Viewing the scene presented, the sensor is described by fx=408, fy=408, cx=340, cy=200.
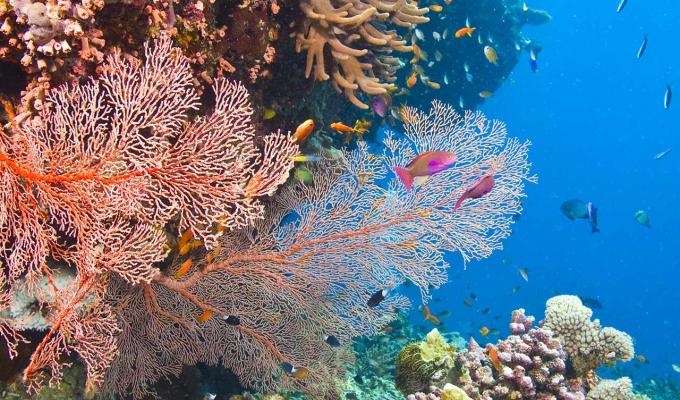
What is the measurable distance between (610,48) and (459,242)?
Answer: 115270 millimetres

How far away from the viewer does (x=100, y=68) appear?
2674 millimetres

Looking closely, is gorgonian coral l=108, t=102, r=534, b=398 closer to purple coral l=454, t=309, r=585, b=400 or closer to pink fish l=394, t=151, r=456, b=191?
pink fish l=394, t=151, r=456, b=191

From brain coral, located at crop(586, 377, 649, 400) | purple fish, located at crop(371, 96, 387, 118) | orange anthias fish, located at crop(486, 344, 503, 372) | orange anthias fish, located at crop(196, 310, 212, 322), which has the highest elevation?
purple fish, located at crop(371, 96, 387, 118)

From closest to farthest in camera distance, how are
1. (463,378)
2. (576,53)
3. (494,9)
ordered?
(463,378) < (494,9) < (576,53)

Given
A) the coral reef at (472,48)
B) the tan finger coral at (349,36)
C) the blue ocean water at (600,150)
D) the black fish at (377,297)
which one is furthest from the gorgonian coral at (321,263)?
the blue ocean water at (600,150)

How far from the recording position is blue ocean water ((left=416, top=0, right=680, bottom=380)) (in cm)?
8588

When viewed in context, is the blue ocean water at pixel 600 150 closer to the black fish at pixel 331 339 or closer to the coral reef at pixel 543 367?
the coral reef at pixel 543 367

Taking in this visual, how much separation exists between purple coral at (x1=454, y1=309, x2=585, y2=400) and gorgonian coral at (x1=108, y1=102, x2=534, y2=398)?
0.95m

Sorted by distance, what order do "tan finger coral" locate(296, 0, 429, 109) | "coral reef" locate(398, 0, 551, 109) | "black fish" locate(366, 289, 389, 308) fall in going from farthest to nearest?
"coral reef" locate(398, 0, 551, 109)
"black fish" locate(366, 289, 389, 308)
"tan finger coral" locate(296, 0, 429, 109)

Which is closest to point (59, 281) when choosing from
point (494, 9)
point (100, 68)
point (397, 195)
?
point (100, 68)

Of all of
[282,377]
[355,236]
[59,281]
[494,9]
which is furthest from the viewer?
[494,9]

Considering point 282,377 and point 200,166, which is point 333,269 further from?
point 200,166

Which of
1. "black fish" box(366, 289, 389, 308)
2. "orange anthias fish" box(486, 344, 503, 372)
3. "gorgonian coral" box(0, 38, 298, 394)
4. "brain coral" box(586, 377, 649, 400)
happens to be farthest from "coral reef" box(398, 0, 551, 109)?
"gorgonian coral" box(0, 38, 298, 394)

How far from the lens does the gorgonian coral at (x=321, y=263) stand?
4348mm
